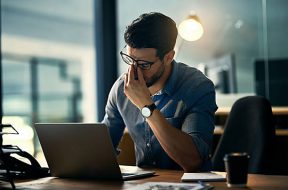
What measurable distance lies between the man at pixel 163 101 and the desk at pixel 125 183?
19cm

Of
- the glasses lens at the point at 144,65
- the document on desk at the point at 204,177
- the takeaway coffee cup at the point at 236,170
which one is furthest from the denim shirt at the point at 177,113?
the takeaway coffee cup at the point at 236,170

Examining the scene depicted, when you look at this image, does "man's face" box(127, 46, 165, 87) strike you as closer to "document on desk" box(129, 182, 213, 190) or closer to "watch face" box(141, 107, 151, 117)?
"watch face" box(141, 107, 151, 117)

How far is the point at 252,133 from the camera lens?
96.3 inches

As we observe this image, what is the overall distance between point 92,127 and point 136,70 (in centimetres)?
53

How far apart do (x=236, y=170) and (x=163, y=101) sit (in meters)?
0.73

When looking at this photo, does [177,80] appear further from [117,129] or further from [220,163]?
[220,163]

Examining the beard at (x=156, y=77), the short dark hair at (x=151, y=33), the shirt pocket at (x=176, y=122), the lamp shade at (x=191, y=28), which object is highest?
the lamp shade at (x=191, y=28)

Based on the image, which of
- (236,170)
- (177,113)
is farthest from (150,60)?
(236,170)

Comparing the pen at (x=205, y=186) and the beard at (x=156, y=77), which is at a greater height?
the beard at (x=156, y=77)

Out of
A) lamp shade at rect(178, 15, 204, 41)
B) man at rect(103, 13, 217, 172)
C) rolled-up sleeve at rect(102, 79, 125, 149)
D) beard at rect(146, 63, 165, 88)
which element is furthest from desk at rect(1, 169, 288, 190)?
lamp shade at rect(178, 15, 204, 41)

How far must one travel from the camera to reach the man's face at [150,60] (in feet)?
6.97

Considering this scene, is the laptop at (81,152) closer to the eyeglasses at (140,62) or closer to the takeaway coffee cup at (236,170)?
the takeaway coffee cup at (236,170)

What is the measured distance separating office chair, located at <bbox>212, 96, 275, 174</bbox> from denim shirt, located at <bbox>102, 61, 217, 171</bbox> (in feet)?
0.86

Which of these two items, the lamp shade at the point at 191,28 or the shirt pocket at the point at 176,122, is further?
the lamp shade at the point at 191,28
